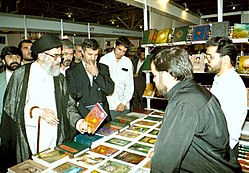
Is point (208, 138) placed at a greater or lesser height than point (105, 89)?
lesser

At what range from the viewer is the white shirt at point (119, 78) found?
3.14 m

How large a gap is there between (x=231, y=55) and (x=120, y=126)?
4.16 feet

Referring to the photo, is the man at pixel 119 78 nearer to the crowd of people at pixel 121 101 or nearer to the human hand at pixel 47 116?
the crowd of people at pixel 121 101

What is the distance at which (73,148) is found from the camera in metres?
1.74

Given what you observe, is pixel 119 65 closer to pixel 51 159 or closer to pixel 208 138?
pixel 51 159

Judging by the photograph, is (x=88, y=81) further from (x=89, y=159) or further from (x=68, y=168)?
(x=68, y=168)

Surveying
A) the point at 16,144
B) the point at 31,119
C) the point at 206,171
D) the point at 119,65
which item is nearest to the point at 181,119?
the point at 206,171

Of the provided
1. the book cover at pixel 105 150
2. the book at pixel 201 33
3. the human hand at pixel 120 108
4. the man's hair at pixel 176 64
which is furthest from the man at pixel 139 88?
the man's hair at pixel 176 64

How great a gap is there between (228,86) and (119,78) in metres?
1.69

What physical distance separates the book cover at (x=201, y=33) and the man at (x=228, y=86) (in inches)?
23.8

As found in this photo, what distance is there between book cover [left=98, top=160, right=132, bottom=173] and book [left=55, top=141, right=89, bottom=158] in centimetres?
28

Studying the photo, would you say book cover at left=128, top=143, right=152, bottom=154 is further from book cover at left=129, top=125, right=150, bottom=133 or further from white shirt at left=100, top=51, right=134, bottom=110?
white shirt at left=100, top=51, right=134, bottom=110

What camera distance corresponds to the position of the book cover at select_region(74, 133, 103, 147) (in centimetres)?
186

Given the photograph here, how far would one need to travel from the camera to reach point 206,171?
1149 millimetres
